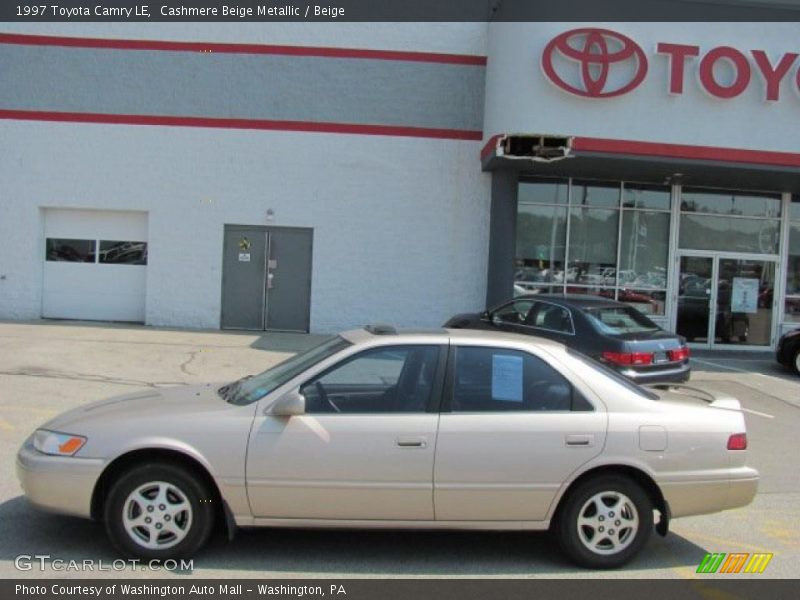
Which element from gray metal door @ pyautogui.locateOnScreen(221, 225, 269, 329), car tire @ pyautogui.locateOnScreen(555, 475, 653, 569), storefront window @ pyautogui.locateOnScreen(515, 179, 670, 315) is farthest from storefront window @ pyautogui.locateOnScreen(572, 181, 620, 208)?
car tire @ pyautogui.locateOnScreen(555, 475, 653, 569)

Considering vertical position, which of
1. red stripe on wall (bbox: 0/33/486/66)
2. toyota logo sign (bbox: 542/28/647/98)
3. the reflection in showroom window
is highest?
red stripe on wall (bbox: 0/33/486/66)

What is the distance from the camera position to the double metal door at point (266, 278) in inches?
623

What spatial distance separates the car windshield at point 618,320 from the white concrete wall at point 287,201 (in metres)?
5.99

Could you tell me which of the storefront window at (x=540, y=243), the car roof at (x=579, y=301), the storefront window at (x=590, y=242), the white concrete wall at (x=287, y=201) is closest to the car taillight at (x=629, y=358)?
the car roof at (x=579, y=301)

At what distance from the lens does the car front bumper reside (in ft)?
14.3

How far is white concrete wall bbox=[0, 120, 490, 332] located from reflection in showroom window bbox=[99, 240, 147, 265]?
1.96 ft

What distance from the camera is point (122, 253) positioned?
1622 cm

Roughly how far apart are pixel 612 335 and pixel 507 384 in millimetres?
4912

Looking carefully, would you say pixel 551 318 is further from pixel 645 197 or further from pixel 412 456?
pixel 645 197

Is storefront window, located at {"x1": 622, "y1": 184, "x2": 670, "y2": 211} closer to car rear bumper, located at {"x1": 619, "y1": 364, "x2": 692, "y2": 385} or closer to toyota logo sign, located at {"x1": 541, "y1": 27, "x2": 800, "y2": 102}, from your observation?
toyota logo sign, located at {"x1": 541, "y1": 27, "x2": 800, "y2": 102}
